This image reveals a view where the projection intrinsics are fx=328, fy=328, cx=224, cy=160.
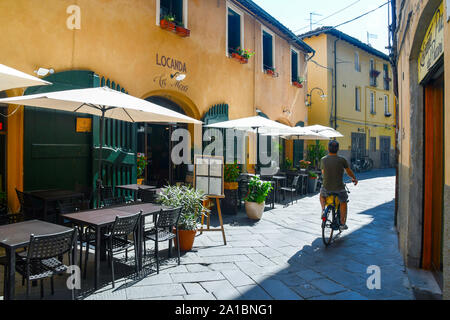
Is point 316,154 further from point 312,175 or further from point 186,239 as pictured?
point 186,239

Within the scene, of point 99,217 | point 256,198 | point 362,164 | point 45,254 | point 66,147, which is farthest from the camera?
point 362,164

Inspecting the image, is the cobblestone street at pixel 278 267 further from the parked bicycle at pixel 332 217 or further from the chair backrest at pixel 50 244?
the chair backrest at pixel 50 244

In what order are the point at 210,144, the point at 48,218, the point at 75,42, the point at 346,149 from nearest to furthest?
the point at 48,218, the point at 75,42, the point at 210,144, the point at 346,149

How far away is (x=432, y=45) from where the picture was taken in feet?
10.5

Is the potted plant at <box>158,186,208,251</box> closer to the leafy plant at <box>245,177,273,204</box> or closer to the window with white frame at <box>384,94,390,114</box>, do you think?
the leafy plant at <box>245,177,273,204</box>

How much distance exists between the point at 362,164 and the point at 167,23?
16456 mm

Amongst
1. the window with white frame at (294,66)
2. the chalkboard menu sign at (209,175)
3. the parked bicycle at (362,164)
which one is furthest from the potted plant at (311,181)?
the parked bicycle at (362,164)

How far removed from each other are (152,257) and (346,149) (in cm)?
1731

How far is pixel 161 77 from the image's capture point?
302 inches

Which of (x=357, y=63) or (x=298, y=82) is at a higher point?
(x=357, y=63)

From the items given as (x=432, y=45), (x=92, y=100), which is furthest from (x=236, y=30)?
(x=432, y=45)
